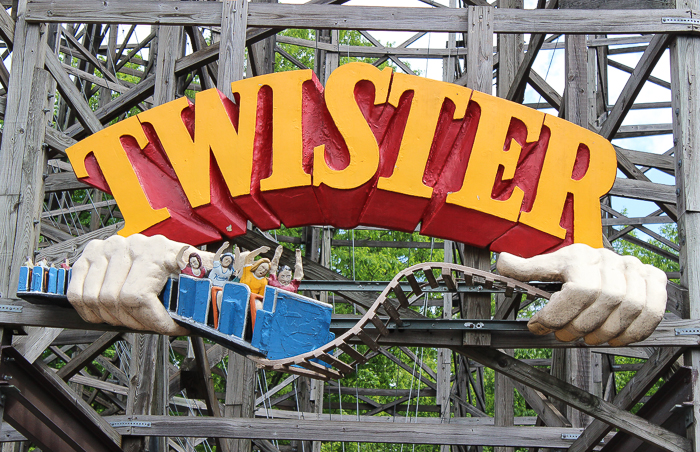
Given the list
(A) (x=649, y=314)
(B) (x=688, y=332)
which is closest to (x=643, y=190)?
(B) (x=688, y=332)

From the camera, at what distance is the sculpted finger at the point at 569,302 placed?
187 inches

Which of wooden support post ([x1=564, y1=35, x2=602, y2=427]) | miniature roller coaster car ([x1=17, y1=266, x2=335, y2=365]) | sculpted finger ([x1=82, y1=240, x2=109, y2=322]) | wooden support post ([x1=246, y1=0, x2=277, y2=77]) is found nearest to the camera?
miniature roller coaster car ([x1=17, y1=266, x2=335, y2=365])

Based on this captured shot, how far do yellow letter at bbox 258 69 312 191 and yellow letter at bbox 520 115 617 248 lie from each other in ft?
5.56

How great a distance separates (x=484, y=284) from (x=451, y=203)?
0.64 meters

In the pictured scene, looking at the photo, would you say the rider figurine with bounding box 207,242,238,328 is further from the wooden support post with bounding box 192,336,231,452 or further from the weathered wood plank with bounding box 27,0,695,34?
the weathered wood plank with bounding box 27,0,695,34

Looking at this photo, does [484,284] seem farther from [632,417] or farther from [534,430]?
[534,430]

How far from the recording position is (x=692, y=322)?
17.0 feet

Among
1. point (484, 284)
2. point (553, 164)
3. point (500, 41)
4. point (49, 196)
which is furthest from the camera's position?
point (49, 196)

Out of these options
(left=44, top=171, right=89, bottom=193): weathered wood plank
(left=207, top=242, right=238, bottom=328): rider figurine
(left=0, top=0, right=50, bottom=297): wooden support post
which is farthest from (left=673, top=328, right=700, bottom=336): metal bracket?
(left=44, top=171, right=89, bottom=193): weathered wood plank

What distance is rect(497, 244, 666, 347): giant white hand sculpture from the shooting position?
479 centimetres

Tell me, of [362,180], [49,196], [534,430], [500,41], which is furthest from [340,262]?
[362,180]

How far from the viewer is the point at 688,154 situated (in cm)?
557

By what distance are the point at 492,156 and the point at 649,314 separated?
5.09 ft

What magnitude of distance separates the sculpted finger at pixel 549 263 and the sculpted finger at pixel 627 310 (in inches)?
10.6
